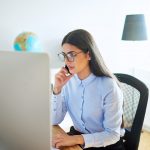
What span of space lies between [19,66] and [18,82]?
4cm

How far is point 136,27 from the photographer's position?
2.43 m

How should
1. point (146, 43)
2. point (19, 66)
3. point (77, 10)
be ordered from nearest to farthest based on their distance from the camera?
point (19, 66) < point (77, 10) < point (146, 43)

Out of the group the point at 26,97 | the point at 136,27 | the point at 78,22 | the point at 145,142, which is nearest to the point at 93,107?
the point at 26,97

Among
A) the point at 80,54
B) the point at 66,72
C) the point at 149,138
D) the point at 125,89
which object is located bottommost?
the point at 149,138

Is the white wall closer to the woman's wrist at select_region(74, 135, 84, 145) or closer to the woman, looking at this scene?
the woman

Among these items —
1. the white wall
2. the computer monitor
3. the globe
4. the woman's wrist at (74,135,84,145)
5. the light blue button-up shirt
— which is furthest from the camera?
the white wall

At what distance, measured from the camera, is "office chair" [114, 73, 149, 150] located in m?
1.20

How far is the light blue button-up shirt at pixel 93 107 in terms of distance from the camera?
3.82 ft

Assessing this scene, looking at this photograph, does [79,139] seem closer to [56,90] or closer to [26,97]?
[56,90]

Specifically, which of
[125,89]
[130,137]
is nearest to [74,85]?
[125,89]

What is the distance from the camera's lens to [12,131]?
0.67 m

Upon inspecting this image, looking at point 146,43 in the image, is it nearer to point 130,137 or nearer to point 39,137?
point 130,137

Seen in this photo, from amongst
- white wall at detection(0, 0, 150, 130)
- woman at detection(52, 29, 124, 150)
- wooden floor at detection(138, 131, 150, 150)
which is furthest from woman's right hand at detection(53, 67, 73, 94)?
wooden floor at detection(138, 131, 150, 150)

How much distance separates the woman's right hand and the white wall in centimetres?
79
